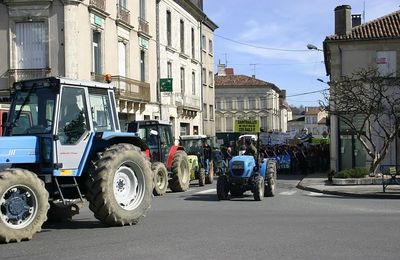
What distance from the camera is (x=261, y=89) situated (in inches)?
3669

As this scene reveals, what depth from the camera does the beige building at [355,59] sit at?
3148 centimetres

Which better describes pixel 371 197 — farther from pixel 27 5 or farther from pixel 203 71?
pixel 203 71

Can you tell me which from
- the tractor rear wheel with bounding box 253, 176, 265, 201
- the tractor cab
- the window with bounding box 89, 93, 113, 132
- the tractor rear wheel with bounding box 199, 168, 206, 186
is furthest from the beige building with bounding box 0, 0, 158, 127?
the tractor cab

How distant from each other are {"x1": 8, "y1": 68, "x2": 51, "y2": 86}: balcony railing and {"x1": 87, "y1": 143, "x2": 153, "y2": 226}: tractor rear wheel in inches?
643

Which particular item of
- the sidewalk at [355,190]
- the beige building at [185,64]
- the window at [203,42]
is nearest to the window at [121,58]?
the beige building at [185,64]

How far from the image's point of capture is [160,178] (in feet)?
63.5

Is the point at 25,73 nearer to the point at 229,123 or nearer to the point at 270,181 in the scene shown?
the point at 270,181

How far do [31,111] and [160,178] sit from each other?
30.5ft

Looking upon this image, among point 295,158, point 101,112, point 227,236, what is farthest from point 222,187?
point 295,158

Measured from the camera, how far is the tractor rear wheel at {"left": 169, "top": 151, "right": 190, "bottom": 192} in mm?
20984

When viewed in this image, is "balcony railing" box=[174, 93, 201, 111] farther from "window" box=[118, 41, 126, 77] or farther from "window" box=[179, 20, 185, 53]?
"window" box=[118, 41, 126, 77]

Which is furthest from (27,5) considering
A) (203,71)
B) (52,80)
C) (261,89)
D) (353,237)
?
(261,89)

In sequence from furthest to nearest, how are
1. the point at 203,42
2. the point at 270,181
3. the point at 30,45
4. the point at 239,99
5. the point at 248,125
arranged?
the point at 239,99, the point at 203,42, the point at 248,125, the point at 30,45, the point at 270,181

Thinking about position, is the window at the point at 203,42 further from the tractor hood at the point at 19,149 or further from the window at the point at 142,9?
the tractor hood at the point at 19,149
